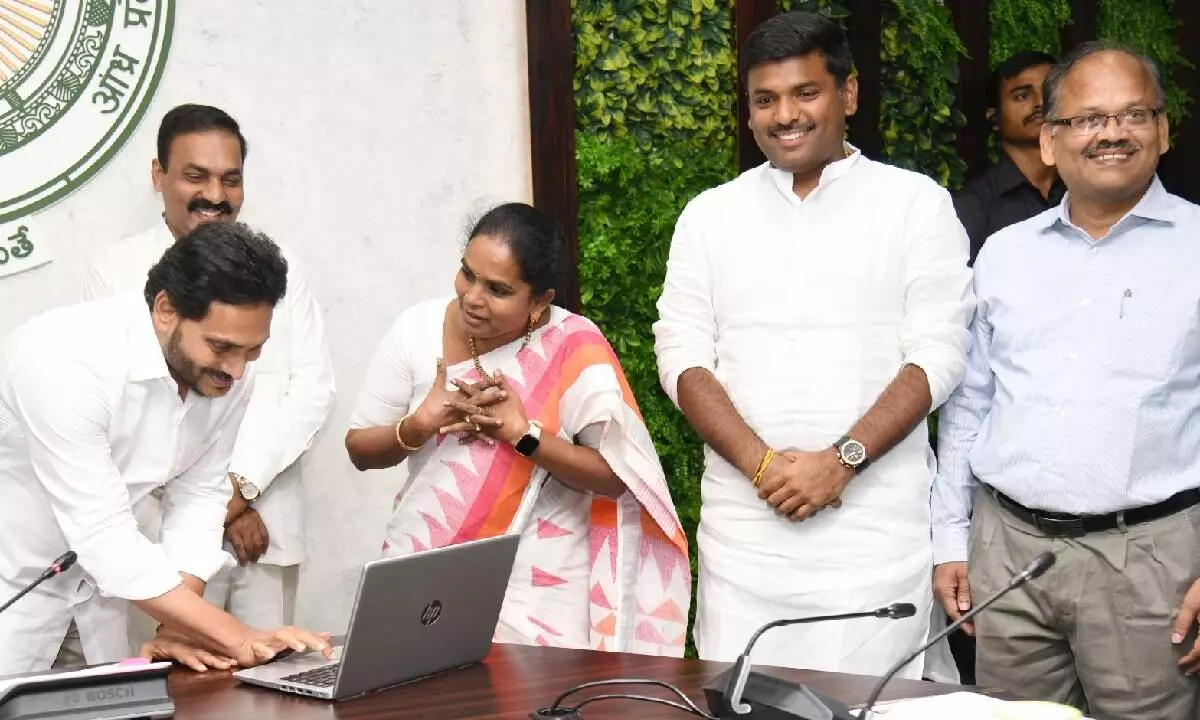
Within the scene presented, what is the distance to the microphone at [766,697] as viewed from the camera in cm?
190

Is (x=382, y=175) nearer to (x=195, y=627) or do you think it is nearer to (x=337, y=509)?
(x=337, y=509)

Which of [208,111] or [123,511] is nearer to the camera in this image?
[123,511]

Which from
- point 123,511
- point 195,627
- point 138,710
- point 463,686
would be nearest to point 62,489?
point 123,511

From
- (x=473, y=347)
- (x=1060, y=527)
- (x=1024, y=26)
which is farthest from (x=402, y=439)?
(x=1024, y=26)

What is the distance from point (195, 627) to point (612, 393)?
1.09 metres

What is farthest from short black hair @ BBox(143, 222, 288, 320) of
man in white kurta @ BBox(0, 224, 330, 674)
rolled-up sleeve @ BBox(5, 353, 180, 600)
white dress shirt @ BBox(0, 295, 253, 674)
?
rolled-up sleeve @ BBox(5, 353, 180, 600)

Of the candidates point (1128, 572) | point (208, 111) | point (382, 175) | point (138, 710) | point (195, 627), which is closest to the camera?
point (138, 710)

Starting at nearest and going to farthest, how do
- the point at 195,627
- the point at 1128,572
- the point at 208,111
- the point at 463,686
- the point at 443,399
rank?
1. the point at 463,686
2. the point at 195,627
3. the point at 1128,572
4. the point at 443,399
5. the point at 208,111

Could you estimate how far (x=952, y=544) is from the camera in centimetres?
306

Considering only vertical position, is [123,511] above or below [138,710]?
above

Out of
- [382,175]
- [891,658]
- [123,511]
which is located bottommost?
[891,658]

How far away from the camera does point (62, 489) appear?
2.61 m

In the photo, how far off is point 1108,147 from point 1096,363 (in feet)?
1.37

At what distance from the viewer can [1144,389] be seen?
110 inches
